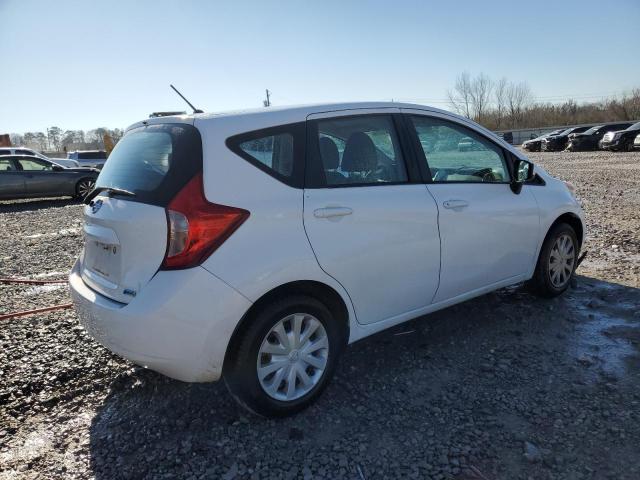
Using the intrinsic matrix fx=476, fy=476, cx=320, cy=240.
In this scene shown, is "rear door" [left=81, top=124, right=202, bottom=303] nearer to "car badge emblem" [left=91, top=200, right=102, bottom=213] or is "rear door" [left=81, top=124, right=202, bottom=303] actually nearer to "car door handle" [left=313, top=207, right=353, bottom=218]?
"car badge emblem" [left=91, top=200, right=102, bottom=213]

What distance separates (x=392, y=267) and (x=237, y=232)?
3.56 ft

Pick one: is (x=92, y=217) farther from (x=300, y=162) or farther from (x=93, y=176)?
(x=93, y=176)

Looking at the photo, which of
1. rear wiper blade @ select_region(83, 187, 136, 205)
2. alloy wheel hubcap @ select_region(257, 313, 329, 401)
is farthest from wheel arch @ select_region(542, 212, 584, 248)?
rear wiper blade @ select_region(83, 187, 136, 205)

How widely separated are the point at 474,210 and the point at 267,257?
1738mm

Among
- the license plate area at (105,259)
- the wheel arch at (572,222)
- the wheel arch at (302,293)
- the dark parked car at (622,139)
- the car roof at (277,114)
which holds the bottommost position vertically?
the wheel arch at (302,293)

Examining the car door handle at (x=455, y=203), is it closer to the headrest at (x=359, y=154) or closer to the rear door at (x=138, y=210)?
the headrest at (x=359, y=154)

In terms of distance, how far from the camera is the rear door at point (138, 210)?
2.43 metres

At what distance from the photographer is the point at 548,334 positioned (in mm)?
3713

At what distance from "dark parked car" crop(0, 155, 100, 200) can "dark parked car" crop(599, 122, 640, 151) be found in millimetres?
25744

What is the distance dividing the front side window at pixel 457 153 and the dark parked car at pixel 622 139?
2624 cm

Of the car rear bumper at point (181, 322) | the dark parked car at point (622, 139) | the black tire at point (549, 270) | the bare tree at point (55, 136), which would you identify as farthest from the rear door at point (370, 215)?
the bare tree at point (55, 136)

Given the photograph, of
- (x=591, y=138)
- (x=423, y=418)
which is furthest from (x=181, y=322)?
(x=591, y=138)

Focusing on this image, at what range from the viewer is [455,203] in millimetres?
3338

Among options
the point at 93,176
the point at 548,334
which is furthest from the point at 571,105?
the point at 548,334
